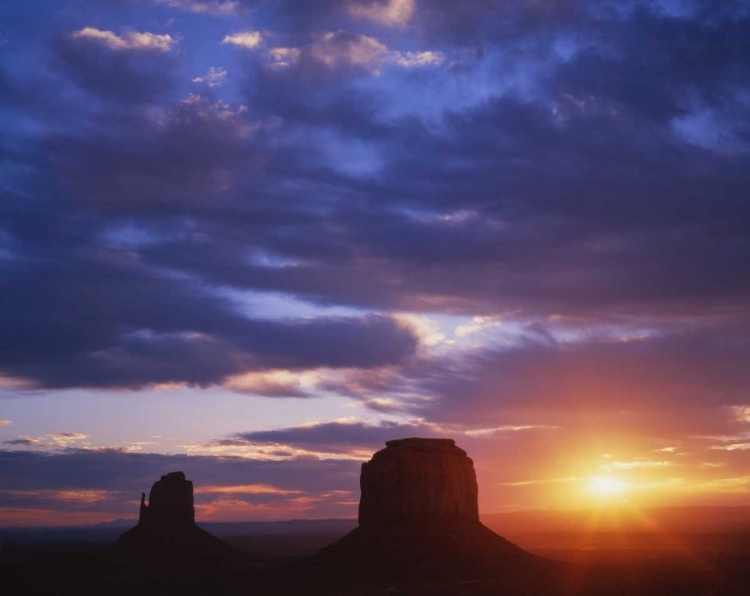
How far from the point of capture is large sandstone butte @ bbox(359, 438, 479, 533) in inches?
3912

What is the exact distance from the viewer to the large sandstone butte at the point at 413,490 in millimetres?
99375

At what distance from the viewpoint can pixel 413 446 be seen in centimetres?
10288

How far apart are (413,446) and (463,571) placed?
16658 millimetres

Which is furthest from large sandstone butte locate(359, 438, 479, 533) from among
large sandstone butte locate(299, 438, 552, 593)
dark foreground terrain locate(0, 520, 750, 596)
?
dark foreground terrain locate(0, 520, 750, 596)

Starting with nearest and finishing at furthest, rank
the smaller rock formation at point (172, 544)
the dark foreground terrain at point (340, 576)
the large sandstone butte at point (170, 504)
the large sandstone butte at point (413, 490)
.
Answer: the dark foreground terrain at point (340, 576), the large sandstone butte at point (413, 490), the smaller rock formation at point (172, 544), the large sandstone butte at point (170, 504)

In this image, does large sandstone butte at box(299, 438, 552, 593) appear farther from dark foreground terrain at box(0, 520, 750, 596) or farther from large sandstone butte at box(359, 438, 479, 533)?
dark foreground terrain at box(0, 520, 750, 596)

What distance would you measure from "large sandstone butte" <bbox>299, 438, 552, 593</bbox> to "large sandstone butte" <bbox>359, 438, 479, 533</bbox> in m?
0.11

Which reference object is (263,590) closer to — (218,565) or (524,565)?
(524,565)

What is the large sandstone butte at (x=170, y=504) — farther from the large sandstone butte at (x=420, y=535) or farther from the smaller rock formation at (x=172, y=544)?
the large sandstone butte at (x=420, y=535)

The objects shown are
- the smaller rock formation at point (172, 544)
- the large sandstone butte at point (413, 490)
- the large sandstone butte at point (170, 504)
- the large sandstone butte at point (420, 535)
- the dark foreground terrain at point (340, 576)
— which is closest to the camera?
the dark foreground terrain at point (340, 576)

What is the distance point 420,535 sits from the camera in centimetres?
9762

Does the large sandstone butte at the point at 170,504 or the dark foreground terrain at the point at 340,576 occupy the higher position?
the large sandstone butte at the point at 170,504

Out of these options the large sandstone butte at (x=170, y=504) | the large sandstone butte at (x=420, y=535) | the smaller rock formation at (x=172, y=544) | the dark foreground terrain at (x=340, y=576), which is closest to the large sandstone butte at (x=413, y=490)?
the large sandstone butte at (x=420, y=535)

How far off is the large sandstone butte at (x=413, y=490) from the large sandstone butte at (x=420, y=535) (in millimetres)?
107
